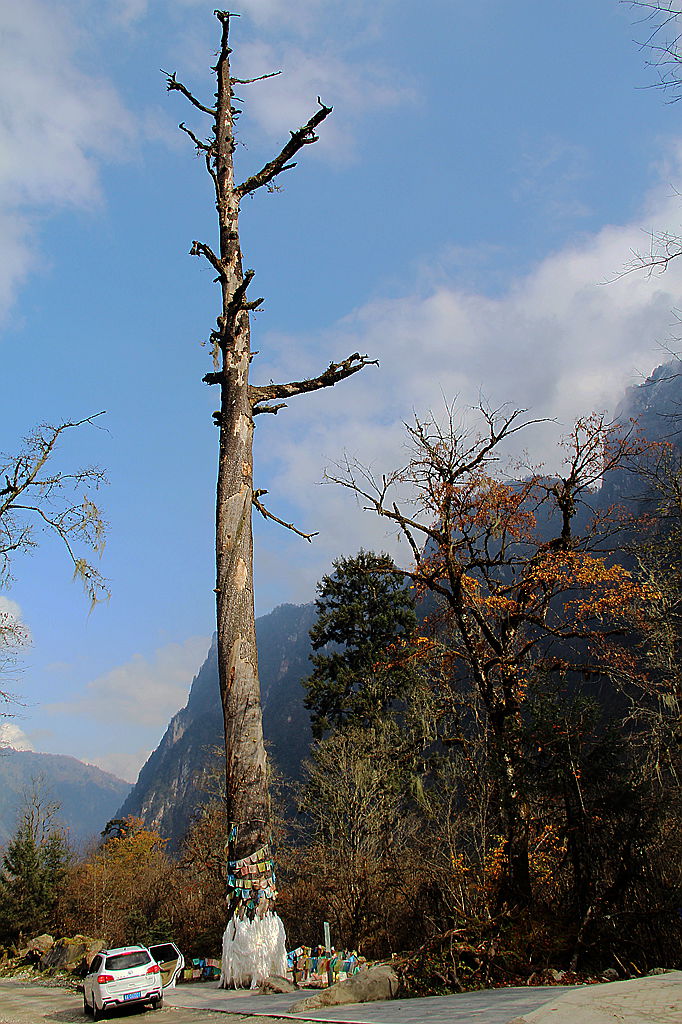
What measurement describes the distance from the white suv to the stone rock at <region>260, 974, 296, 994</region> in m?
2.39

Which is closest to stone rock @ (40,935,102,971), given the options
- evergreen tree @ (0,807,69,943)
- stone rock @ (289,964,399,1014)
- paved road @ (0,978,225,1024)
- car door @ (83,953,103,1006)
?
paved road @ (0,978,225,1024)

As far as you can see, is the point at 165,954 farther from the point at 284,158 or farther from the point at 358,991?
the point at 284,158

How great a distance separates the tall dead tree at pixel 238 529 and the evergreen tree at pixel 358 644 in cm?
1897

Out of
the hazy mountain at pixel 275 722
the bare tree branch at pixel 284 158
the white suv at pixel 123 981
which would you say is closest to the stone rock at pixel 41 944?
the white suv at pixel 123 981

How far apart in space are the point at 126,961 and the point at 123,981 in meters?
0.50

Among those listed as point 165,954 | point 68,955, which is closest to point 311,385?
point 165,954

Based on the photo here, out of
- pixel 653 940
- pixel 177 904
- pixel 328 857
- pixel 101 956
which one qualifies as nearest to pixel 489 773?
pixel 653 940

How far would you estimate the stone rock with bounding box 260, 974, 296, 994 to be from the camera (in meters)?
6.51

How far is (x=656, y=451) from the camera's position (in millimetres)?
15141

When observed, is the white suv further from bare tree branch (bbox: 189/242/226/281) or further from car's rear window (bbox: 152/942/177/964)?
bare tree branch (bbox: 189/242/226/281)

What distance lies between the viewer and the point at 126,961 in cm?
952

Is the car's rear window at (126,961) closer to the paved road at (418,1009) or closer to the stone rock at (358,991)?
the paved road at (418,1009)

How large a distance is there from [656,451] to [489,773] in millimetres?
8479

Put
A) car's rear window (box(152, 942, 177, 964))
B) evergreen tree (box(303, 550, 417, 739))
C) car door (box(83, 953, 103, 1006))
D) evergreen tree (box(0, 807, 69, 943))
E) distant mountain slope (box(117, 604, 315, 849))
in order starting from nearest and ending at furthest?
car door (box(83, 953, 103, 1006)) → car's rear window (box(152, 942, 177, 964)) → evergreen tree (box(0, 807, 69, 943)) → evergreen tree (box(303, 550, 417, 739)) → distant mountain slope (box(117, 604, 315, 849))
